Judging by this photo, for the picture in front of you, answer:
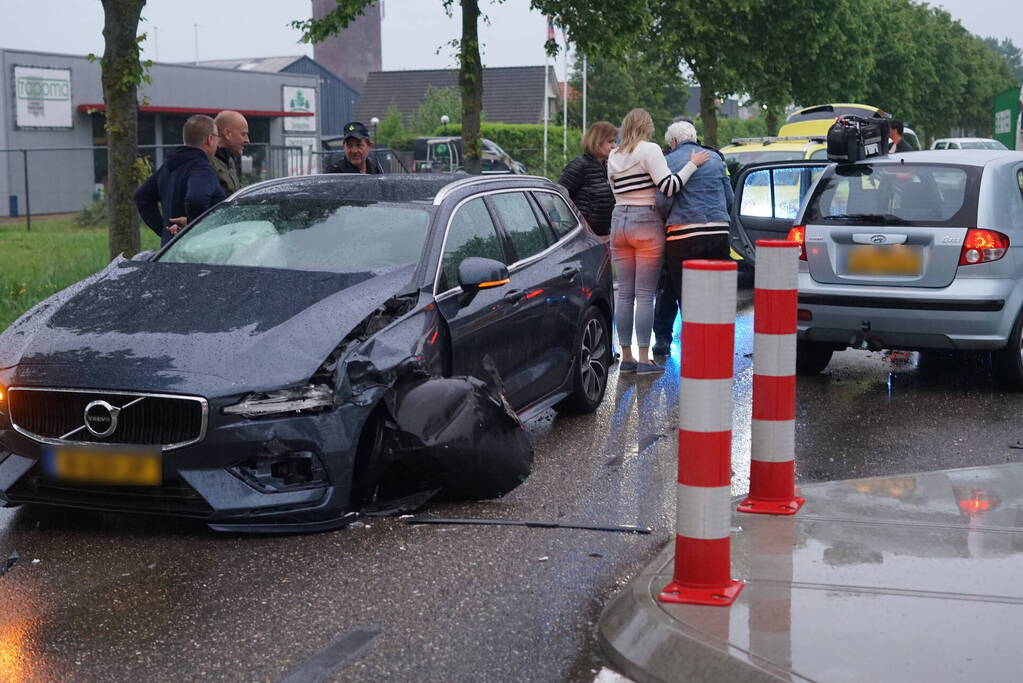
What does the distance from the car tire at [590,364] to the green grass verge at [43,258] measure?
5056 millimetres

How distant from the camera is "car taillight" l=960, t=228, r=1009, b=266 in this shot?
8523 millimetres

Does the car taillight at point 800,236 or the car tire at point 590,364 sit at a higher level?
the car taillight at point 800,236

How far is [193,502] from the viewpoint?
17.4 ft

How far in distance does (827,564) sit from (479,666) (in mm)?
1496

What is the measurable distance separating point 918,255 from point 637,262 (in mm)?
2067

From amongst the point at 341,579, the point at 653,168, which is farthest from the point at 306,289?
the point at 653,168

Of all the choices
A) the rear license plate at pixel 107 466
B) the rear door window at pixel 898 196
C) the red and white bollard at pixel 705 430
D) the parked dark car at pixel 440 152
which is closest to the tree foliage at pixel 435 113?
the parked dark car at pixel 440 152

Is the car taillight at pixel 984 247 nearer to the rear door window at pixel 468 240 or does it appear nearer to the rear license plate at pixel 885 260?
the rear license plate at pixel 885 260

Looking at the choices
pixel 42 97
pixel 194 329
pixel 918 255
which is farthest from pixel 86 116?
pixel 194 329

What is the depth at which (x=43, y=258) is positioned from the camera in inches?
731

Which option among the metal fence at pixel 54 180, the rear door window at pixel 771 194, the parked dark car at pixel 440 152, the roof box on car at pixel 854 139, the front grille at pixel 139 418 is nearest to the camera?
the front grille at pixel 139 418

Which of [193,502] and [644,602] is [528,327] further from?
[644,602]

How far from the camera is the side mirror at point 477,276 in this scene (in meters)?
6.43

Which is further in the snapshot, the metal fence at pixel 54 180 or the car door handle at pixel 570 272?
the metal fence at pixel 54 180
